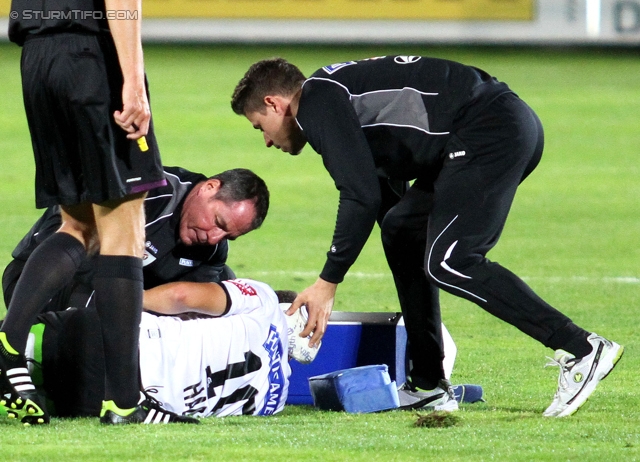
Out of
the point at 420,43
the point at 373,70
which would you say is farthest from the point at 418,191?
the point at 420,43

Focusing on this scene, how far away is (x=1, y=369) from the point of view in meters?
3.88

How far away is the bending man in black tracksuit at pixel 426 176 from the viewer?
13.8 ft

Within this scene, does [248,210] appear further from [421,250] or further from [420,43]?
[420,43]

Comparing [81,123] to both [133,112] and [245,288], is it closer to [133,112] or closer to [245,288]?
[133,112]

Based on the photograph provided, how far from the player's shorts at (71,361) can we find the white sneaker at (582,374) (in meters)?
1.57

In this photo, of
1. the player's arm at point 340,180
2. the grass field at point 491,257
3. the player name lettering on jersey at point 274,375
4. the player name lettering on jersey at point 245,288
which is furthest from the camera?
the player name lettering on jersey at point 245,288

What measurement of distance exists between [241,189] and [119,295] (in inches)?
43.6

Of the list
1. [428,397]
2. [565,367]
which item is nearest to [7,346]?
A: [428,397]

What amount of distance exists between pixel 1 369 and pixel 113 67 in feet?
3.38

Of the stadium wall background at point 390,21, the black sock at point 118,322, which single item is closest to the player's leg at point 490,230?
the black sock at point 118,322

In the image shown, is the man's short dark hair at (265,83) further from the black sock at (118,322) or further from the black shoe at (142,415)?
the black shoe at (142,415)

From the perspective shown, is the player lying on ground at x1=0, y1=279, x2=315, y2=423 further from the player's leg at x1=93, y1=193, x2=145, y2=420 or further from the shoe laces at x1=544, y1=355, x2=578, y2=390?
the shoe laces at x1=544, y1=355, x2=578, y2=390

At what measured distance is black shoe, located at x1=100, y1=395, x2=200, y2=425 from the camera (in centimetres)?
388

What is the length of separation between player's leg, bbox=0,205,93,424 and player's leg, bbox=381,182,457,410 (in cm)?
123
